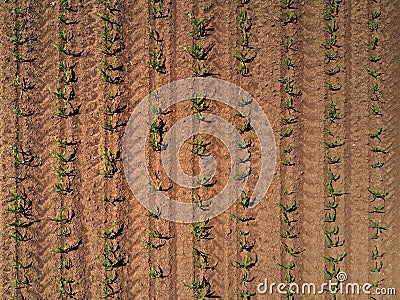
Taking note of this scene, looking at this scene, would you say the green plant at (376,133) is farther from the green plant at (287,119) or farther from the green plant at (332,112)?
the green plant at (287,119)

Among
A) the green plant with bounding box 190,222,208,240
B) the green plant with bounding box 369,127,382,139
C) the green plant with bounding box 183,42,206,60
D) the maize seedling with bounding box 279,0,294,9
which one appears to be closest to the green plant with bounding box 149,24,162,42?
the green plant with bounding box 183,42,206,60

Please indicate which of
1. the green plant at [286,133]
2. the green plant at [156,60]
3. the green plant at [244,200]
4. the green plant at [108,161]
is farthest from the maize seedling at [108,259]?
the green plant at [286,133]

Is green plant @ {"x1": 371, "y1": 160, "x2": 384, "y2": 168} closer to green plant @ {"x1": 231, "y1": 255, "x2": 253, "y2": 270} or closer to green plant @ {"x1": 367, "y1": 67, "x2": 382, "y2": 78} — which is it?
green plant @ {"x1": 367, "y1": 67, "x2": 382, "y2": 78}

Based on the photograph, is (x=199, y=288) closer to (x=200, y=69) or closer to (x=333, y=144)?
(x=333, y=144)

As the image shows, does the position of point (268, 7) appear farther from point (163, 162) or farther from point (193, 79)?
point (163, 162)

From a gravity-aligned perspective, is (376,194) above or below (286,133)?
below

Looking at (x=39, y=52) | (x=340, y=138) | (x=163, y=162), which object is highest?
(x=39, y=52)

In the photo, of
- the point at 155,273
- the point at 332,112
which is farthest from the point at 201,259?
the point at 332,112

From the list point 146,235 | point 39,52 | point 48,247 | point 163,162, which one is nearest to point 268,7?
point 163,162
